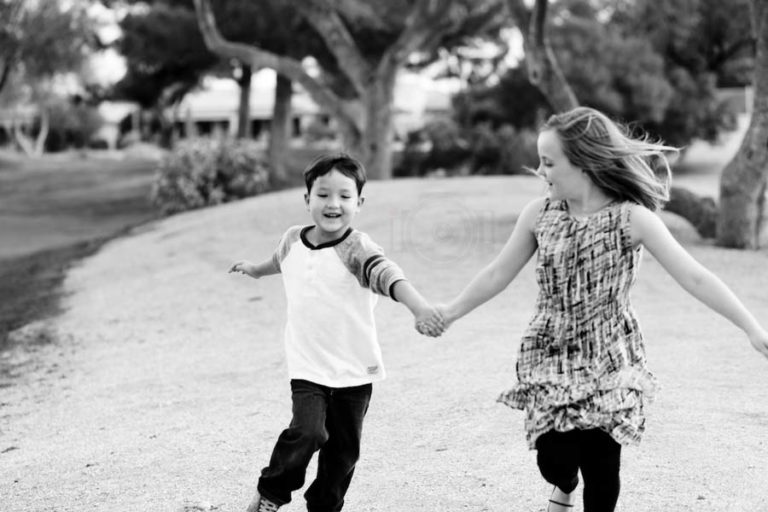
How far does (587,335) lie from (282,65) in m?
18.6

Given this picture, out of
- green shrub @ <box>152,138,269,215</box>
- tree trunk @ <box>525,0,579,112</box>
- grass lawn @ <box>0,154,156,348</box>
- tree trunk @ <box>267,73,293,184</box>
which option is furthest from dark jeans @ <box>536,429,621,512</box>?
tree trunk @ <box>267,73,293,184</box>

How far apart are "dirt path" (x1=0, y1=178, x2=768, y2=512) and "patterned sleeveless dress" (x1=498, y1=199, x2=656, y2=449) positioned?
37.1 inches

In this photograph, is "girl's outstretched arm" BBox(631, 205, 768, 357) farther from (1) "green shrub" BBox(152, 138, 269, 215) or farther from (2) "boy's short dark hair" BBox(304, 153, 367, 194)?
(1) "green shrub" BBox(152, 138, 269, 215)

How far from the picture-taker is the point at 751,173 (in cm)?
1191

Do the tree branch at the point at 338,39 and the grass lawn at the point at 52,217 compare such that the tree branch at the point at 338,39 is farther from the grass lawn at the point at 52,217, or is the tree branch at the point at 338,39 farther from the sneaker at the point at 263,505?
the sneaker at the point at 263,505

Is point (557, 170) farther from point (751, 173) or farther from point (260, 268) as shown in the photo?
point (751, 173)

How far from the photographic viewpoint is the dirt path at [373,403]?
14.6 ft

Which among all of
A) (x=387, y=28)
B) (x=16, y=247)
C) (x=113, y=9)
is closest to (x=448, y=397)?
(x=16, y=247)

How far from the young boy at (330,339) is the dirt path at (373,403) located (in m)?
0.67

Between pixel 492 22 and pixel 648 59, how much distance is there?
8.48 meters

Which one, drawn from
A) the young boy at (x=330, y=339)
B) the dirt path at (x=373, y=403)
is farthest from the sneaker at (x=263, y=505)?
the dirt path at (x=373, y=403)

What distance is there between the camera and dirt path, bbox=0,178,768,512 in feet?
14.6

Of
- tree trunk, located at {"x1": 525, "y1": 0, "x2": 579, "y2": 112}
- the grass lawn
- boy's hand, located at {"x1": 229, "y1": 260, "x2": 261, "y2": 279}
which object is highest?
tree trunk, located at {"x1": 525, "y1": 0, "x2": 579, "y2": 112}

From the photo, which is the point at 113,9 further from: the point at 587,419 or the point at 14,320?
the point at 587,419
